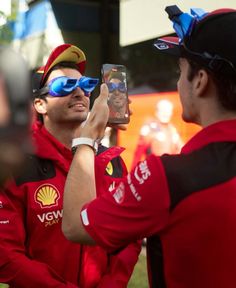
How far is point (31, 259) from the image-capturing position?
2236 mm

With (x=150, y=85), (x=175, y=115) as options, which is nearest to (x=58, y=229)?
(x=175, y=115)

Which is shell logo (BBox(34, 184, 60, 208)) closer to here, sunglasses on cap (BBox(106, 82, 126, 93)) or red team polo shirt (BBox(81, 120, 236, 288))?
sunglasses on cap (BBox(106, 82, 126, 93))

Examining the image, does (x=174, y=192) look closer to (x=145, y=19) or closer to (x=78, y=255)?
(x=78, y=255)

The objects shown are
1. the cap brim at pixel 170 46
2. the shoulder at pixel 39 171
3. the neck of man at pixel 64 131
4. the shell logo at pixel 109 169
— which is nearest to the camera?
the cap brim at pixel 170 46

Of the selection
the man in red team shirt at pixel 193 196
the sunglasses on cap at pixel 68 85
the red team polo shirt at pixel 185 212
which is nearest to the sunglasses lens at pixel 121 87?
the sunglasses on cap at pixel 68 85

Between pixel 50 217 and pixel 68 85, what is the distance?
63 cm

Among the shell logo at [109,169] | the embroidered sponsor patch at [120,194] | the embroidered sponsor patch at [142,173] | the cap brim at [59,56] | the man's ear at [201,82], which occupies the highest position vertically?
the cap brim at [59,56]

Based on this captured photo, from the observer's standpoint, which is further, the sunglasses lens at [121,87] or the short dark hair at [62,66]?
the short dark hair at [62,66]

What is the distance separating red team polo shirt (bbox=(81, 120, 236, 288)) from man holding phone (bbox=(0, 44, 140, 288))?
2.12ft

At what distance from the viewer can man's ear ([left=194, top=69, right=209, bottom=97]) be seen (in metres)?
1.56

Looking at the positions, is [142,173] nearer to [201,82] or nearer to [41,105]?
[201,82]

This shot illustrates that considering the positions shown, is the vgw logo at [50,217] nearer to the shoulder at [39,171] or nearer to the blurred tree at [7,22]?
the shoulder at [39,171]

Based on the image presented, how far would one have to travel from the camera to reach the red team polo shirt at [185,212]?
1.45 metres

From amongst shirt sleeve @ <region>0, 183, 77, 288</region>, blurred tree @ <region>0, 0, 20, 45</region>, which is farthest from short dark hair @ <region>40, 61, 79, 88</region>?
blurred tree @ <region>0, 0, 20, 45</region>
